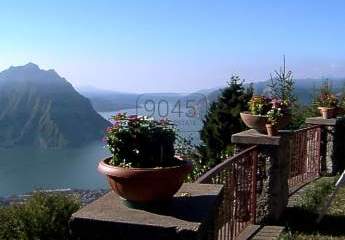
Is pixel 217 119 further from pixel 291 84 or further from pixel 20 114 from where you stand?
pixel 20 114

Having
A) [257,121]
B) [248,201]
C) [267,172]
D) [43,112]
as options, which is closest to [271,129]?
[257,121]

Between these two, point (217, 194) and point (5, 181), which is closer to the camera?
point (217, 194)

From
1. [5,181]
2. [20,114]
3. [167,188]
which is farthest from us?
[20,114]

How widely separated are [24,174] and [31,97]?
3027 cm

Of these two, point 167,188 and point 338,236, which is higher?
point 167,188

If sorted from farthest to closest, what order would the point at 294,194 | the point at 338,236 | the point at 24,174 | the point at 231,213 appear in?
the point at 24,174 → the point at 294,194 → the point at 338,236 → the point at 231,213

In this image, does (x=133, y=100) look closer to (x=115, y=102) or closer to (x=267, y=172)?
(x=267, y=172)

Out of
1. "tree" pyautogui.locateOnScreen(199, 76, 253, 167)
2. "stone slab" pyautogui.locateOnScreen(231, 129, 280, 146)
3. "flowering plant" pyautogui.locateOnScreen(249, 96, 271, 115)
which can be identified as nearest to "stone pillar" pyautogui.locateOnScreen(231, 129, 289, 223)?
"stone slab" pyautogui.locateOnScreen(231, 129, 280, 146)

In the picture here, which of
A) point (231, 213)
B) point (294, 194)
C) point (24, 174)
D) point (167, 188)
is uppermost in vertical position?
point (167, 188)

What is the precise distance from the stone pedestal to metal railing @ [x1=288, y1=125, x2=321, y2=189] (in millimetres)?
5847

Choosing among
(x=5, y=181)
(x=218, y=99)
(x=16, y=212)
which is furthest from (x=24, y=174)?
(x=16, y=212)

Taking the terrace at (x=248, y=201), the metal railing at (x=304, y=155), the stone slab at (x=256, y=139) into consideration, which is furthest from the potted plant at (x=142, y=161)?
the metal railing at (x=304, y=155)

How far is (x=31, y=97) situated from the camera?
97.2m

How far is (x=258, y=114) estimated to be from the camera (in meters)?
6.50
